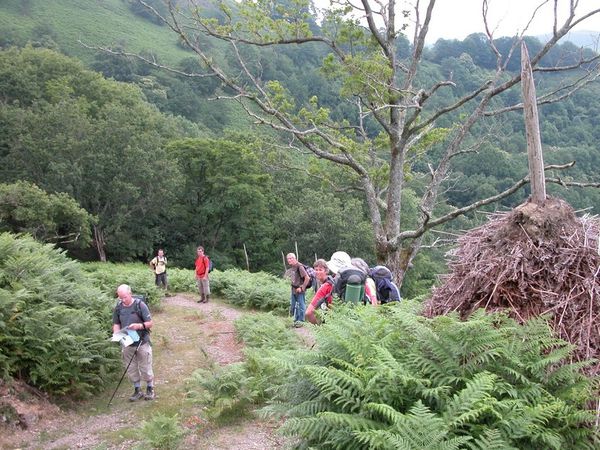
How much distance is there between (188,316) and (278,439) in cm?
757

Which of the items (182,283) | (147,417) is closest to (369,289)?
(147,417)

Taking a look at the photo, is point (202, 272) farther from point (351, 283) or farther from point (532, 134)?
point (532, 134)

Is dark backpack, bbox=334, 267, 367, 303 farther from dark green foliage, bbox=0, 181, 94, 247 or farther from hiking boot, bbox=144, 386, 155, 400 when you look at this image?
dark green foliage, bbox=0, 181, 94, 247

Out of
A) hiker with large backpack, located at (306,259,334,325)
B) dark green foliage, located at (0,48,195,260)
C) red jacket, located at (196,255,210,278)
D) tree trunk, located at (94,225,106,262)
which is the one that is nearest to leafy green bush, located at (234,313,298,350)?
hiker with large backpack, located at (306,259,334,325)

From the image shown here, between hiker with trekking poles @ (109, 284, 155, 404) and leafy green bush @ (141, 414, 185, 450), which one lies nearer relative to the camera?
leafy green bush @ (141, 414, 185, 450)

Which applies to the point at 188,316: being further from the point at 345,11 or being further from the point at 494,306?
the point at 494,306

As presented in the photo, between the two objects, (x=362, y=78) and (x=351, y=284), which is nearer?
(x=351, y=284)

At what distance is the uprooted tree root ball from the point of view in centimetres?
349

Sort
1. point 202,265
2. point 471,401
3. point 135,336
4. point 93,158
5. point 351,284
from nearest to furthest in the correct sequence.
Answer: point 471,401, point 351,284, point 135,336, point 202,265, point 93,158

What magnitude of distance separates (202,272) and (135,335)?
6.99 metres

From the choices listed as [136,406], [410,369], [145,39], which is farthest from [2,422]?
[145,39]

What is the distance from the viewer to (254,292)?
15180 mm

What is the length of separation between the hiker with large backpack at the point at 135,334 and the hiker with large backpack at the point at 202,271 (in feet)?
20.7

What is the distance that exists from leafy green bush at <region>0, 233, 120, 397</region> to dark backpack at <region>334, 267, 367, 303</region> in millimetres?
4312
